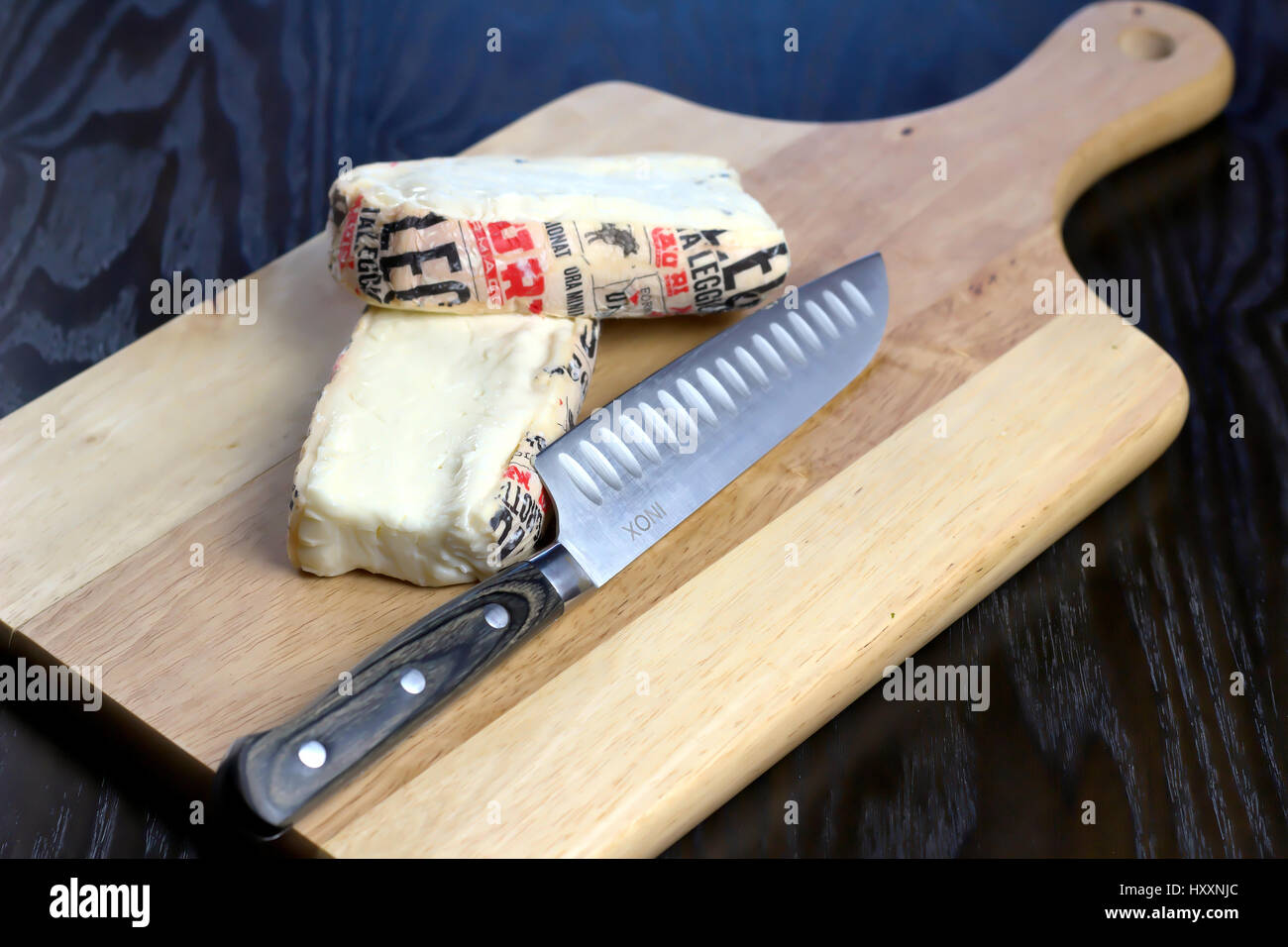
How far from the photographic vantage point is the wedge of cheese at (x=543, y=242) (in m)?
1.58

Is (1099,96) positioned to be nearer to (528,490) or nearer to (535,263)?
(535,263)

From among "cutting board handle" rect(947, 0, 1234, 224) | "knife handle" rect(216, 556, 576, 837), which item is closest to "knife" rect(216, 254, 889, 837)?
"knife handle" rect(216, 556, 576, 837)

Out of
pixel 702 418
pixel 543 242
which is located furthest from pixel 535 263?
pixel 702 418

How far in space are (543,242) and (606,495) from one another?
35 cm

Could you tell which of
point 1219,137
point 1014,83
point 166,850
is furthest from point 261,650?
point 1219,137

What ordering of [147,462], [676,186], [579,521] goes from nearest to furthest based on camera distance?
[579,521] → [147,462] → [676,186]

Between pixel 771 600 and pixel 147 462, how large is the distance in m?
0.84

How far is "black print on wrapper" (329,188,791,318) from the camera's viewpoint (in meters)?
1.58

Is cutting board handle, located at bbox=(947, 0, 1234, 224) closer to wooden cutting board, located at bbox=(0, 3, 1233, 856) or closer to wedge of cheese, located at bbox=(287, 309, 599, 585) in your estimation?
wooden cutting board, located at bbox=(0, 3, 1233, 856)

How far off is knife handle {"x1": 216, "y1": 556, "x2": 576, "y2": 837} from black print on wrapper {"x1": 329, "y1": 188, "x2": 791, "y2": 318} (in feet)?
1.27

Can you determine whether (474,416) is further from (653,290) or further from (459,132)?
(459,132)

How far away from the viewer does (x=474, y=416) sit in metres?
1.51

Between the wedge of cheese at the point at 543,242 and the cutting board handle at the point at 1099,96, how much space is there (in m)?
0.61

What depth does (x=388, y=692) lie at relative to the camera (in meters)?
1.27
